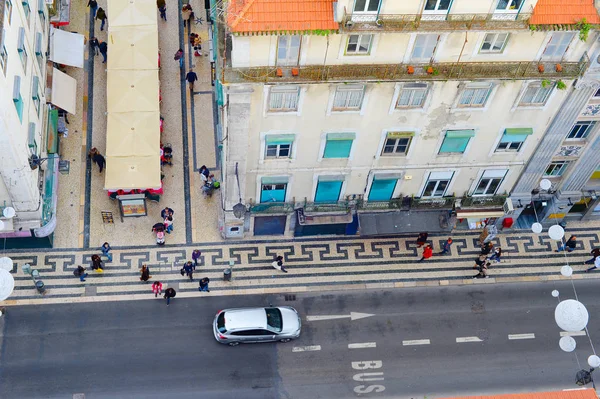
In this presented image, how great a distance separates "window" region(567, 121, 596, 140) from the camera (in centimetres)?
4325

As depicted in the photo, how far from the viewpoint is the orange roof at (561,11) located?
35.2 m

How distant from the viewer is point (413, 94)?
3909 centimetres

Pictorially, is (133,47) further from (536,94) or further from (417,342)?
(417,342)

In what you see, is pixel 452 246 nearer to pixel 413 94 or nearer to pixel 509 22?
pixel 413 94

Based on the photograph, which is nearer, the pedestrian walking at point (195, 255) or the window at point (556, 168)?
the pedestrian walking at point (195, 255)

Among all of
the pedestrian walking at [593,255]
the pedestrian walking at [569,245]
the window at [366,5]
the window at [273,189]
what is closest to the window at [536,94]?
the window at [366,5]

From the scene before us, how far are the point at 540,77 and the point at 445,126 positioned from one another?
5796 millimetres

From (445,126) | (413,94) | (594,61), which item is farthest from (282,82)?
(594,61)

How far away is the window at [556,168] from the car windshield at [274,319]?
19545mm

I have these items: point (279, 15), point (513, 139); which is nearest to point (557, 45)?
point (513, 139)

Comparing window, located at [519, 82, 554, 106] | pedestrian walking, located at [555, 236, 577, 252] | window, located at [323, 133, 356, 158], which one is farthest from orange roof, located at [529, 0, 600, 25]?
pedestrian walking, located at [555, 236, 577, 252]

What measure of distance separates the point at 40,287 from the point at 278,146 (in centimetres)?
1683

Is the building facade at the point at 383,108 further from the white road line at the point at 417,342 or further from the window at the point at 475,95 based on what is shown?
the white road line at the point at 417,342

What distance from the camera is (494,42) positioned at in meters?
37.0
